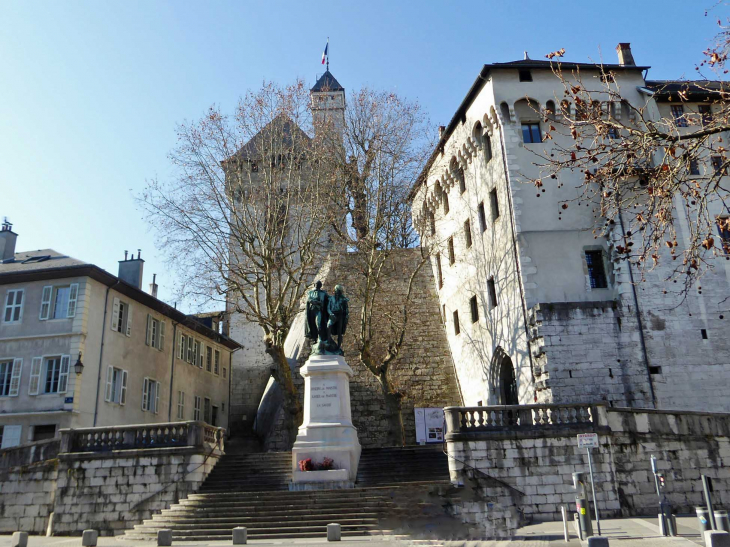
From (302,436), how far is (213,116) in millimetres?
13890

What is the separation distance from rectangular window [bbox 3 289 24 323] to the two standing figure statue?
44.4 ft

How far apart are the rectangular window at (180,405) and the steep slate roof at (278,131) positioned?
509 inches

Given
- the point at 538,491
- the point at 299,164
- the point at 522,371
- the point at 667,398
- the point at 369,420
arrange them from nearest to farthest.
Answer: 1. the point at 538,491
2. the point at 667,398
3. the point at 522,371
4. the point at 299,164
5. the point at 369,420

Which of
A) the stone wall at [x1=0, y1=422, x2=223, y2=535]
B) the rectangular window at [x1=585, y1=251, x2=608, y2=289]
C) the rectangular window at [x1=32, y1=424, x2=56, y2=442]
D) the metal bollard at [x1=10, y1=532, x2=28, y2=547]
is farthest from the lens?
the rectangular window at [x1=585, y1=251, x2=608, y2=289]

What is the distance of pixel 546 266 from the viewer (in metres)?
23.9

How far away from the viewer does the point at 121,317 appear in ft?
88.2

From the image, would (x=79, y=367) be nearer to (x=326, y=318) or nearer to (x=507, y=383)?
(x=326, y=318)

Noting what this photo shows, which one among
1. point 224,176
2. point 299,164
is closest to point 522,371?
point 299,164

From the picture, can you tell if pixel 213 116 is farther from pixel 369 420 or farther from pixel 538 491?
pixel 538 491

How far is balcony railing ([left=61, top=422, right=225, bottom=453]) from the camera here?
Answer: 744 inches

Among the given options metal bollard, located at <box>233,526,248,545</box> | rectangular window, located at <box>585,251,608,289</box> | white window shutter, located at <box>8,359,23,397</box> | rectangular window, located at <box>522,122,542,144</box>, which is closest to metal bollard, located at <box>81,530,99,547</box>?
metal bollard, located at <box>233,526,248,545</box>

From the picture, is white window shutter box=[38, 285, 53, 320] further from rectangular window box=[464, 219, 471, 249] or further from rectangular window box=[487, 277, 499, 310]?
rectangular window box=[464, 219, 471, 249]

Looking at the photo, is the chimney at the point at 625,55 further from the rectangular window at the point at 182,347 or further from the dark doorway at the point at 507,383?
the rectangular window at the point at 182,347

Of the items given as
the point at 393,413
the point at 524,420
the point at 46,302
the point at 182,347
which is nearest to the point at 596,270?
the point at 524,420
